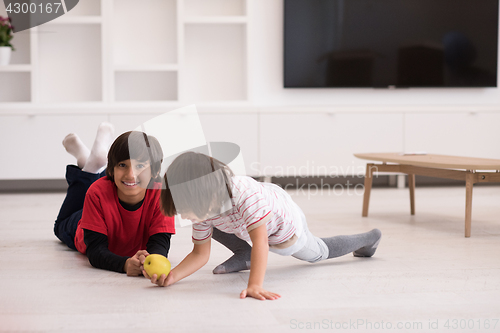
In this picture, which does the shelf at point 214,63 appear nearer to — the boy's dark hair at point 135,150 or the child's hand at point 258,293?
the boy's dark hair at point 135,150

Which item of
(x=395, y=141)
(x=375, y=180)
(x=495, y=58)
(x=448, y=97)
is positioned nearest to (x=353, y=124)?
(x=395, y=141)

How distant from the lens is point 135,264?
143 centimetres

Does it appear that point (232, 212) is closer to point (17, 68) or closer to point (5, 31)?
point (17, 68)

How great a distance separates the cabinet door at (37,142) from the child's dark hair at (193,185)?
252 cm

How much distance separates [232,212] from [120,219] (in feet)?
1.57

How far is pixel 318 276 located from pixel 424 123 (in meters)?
2.57

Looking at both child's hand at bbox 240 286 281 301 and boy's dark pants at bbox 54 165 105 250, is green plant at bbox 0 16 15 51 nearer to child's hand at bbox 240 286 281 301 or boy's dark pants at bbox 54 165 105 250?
boy's dark pants at bbox 54 165 105 250

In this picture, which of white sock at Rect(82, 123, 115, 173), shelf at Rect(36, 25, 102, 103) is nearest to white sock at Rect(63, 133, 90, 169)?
white sock at Rect(82, 123, 115, 173)

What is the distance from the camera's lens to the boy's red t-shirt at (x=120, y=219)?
149cm

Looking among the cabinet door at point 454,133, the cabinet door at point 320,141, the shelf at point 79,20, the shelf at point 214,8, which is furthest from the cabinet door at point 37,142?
the cabinet door at point 454,133

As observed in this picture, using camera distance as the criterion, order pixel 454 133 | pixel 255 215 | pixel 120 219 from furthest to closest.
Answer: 1. pixel 454 133
2. pixel 120 219
3. pixel 255 215

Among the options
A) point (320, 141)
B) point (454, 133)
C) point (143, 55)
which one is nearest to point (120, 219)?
point (320, 141)

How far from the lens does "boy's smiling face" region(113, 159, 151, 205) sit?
1446 mm

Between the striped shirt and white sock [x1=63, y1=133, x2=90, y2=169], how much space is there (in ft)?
2.58
